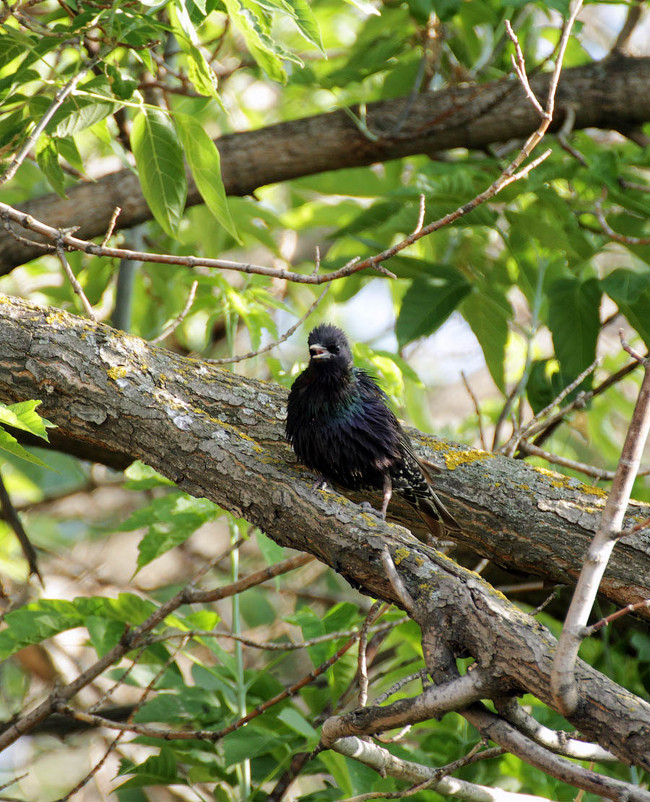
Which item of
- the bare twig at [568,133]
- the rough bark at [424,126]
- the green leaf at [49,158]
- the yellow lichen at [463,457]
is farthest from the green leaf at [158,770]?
the bare twig at [568,133]

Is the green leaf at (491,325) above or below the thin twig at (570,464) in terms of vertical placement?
above

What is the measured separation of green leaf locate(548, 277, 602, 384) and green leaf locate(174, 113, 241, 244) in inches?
64.5

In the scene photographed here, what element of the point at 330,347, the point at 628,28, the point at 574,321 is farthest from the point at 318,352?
the point at 628,28

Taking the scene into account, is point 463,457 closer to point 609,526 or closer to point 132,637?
point 132,637

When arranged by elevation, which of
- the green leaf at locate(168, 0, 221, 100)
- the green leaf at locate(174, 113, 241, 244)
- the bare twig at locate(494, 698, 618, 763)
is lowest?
the bare twig at locate(494, 698, 618, 763)

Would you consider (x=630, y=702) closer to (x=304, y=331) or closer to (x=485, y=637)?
(x=485, y=637)

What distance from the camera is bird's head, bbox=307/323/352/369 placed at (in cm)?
327

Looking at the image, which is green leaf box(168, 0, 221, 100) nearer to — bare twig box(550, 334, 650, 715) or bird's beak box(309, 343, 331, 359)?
bird's beak box(309, 343, 331, 359)

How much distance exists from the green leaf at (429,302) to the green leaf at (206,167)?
128cm

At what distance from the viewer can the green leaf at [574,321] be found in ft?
12.4

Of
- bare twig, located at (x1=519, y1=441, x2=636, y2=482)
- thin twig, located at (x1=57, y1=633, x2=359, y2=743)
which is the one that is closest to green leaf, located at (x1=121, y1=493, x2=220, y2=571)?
thin twig, located at (x1=57, y1=633, x2=359, y2=743)

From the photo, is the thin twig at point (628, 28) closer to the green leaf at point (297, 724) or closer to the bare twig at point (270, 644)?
the bare twig at point (270, 644)

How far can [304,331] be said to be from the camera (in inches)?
229

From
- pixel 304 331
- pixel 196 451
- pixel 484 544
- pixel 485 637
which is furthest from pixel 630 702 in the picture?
pixel 304 331
